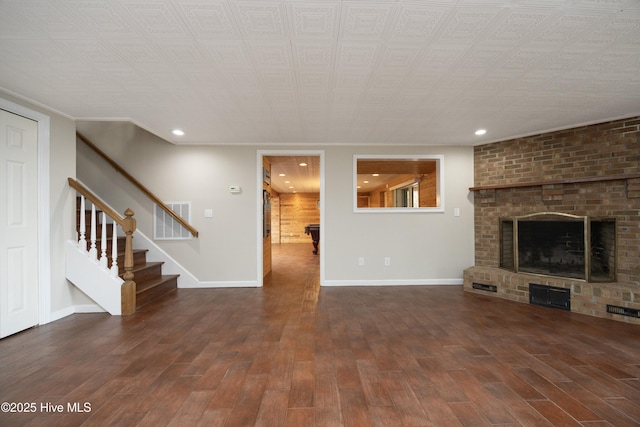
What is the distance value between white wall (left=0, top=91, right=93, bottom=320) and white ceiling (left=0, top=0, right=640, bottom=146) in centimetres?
24

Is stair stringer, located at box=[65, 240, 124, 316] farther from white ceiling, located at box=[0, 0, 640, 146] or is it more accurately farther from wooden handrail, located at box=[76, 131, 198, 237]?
white ceiling, located at box=[0, 0, 640, 146]

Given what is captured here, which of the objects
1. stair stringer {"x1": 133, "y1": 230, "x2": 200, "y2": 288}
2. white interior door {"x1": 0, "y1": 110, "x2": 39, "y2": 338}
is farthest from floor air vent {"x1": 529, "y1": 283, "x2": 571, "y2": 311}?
white interior door {"x1": 0, "y1": 110, "x2": 39, "y2": 338}

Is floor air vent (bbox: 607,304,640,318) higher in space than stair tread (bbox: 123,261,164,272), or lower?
lower

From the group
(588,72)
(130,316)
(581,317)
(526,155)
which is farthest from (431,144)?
(130,316)

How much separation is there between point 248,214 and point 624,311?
4.76 metres

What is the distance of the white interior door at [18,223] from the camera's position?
255 cm

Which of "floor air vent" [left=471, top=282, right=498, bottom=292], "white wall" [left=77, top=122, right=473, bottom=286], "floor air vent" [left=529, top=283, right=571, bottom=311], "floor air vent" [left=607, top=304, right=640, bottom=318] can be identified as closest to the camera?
"floor air vent" [left=607, top=304, right=640, bottom=318]

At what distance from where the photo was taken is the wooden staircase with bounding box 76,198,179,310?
11.5 feet

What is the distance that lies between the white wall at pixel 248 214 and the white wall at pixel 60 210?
1.10 meters

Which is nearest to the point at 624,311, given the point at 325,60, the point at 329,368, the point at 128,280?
the point at 329,368

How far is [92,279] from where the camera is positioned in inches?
123

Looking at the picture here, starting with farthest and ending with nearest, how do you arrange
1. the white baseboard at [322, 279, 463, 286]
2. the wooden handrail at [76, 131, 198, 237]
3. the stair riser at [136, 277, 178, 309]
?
the white baseboard at [322, 279, 463, 286], the wooden handrail at [76, 131, 198, 237], the stair riser at [136, 277, 178, 309]

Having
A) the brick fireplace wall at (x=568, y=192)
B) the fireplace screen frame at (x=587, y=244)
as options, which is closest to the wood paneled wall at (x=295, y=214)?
the brick fireplace wall at (x=568, y=192)

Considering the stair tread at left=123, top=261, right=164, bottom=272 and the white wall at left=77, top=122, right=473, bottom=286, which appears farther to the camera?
the white wall at left=77, top=122, right=473, bottom=286
